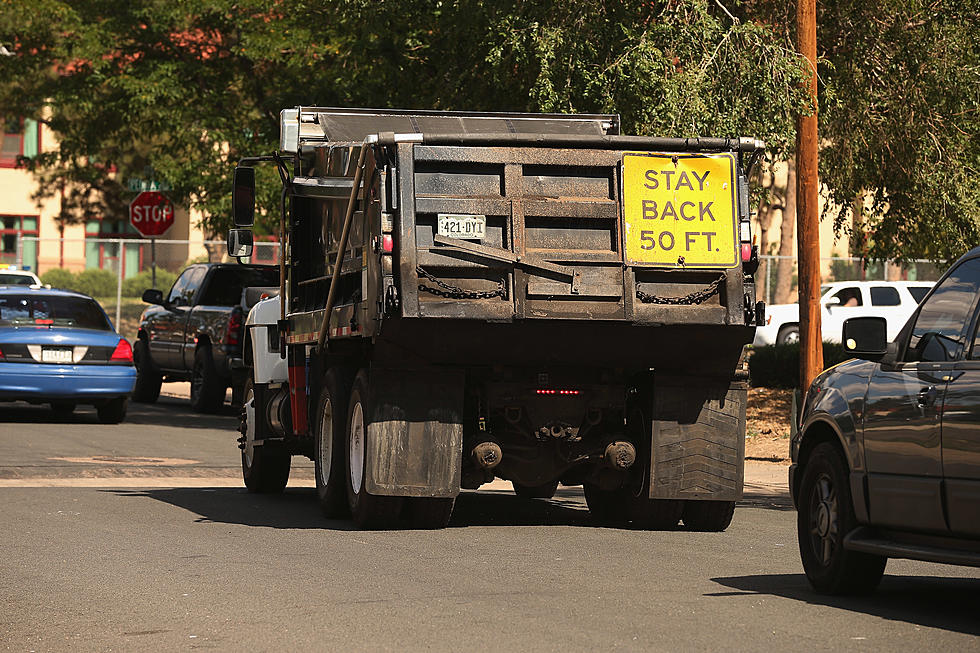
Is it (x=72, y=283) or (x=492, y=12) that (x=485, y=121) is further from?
(x=72, y=283)

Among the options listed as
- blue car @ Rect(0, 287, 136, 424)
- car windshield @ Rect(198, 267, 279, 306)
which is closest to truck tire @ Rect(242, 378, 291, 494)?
blue car @ Rect(0, 287, 136, 424)

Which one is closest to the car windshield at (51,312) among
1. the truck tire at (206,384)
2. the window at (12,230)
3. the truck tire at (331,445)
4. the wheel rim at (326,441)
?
the truck tire at (206,384)

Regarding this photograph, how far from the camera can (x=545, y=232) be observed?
11.8m

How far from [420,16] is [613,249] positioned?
1147 centimetres

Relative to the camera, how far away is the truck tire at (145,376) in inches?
1086

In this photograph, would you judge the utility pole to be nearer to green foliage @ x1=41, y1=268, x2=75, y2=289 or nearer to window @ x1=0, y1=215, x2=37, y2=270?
green foliage @ x1=41, y1=268, x2=75, y2=289

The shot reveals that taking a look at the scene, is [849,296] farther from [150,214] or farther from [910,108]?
[150,214]

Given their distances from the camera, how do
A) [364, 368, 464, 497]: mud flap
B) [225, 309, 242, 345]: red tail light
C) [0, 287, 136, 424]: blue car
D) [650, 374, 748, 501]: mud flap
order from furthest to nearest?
[225, 309, 242, 345]: red tail light
[0, 287, 136, 424]: blue car
[650, 374, 748, 501]: mud flap
[364, 368, 464, 497]: mud flap

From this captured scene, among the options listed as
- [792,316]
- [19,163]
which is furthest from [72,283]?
[792,316]

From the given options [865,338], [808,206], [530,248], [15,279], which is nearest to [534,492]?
[530,248]

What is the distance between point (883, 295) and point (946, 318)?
27.5 meters

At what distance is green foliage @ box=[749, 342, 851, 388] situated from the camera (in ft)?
89.7

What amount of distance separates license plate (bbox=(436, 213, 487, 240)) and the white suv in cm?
2372

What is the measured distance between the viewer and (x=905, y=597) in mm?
9461
